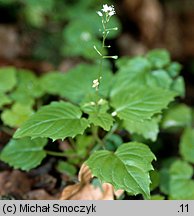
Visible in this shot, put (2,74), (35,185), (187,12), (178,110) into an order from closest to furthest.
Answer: (35,185) < (2,74) < (178,110) < (187,12)

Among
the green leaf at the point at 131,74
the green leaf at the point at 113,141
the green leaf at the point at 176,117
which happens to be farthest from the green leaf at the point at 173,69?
the green leaf at the point at 113,141

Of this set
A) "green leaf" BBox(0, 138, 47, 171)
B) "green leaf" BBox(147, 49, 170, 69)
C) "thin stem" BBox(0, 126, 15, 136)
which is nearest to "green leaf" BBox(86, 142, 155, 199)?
"green leaf" BBox(0, 138, 47, 171)

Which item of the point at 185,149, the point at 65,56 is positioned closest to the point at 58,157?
the point at 185,149

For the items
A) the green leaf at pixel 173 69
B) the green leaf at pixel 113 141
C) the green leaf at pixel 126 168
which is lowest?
the green leaf at pixel 113 141

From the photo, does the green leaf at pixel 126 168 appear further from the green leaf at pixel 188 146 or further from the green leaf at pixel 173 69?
the green leaf at pixel 173 69

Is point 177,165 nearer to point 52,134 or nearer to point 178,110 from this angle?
point 178,110

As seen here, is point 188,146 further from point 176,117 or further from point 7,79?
point 7,79

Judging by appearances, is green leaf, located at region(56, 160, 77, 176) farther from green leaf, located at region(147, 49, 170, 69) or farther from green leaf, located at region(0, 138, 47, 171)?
green leaf, located at region(147, 49, 170, 69)
